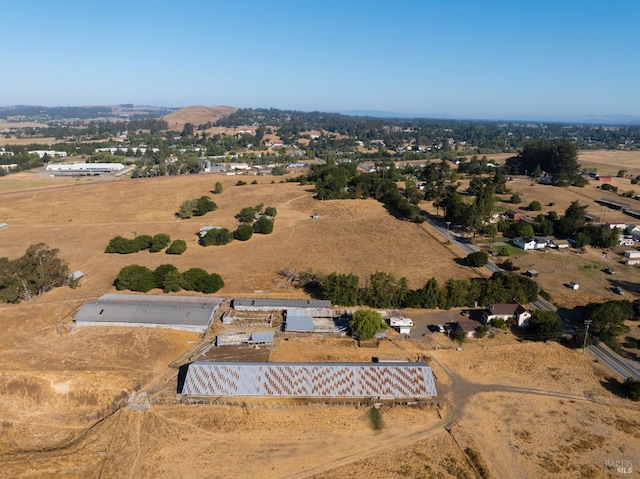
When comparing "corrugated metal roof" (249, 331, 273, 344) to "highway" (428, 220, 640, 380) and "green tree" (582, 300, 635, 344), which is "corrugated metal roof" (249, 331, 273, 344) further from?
"green tree" (582, 300, 635, 344)

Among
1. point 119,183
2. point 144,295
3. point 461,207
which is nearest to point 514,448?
point 144,295

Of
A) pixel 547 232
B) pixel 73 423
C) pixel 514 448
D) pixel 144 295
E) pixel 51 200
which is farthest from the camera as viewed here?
pixel 51 200

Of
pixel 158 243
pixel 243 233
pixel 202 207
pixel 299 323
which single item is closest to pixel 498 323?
pixel 299 323

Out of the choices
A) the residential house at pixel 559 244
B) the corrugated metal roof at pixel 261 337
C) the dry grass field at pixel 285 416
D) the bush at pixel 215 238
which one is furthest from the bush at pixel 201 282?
the residential house at pixel 559 244

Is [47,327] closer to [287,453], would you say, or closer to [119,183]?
[287,453]

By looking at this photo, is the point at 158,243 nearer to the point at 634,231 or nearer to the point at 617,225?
the point at 617,225

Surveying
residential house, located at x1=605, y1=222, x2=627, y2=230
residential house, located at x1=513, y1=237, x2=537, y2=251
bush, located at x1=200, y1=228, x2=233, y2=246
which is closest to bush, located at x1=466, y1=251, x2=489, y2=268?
residential house, located at x1=513, y1=237, x2=537, y2=251
